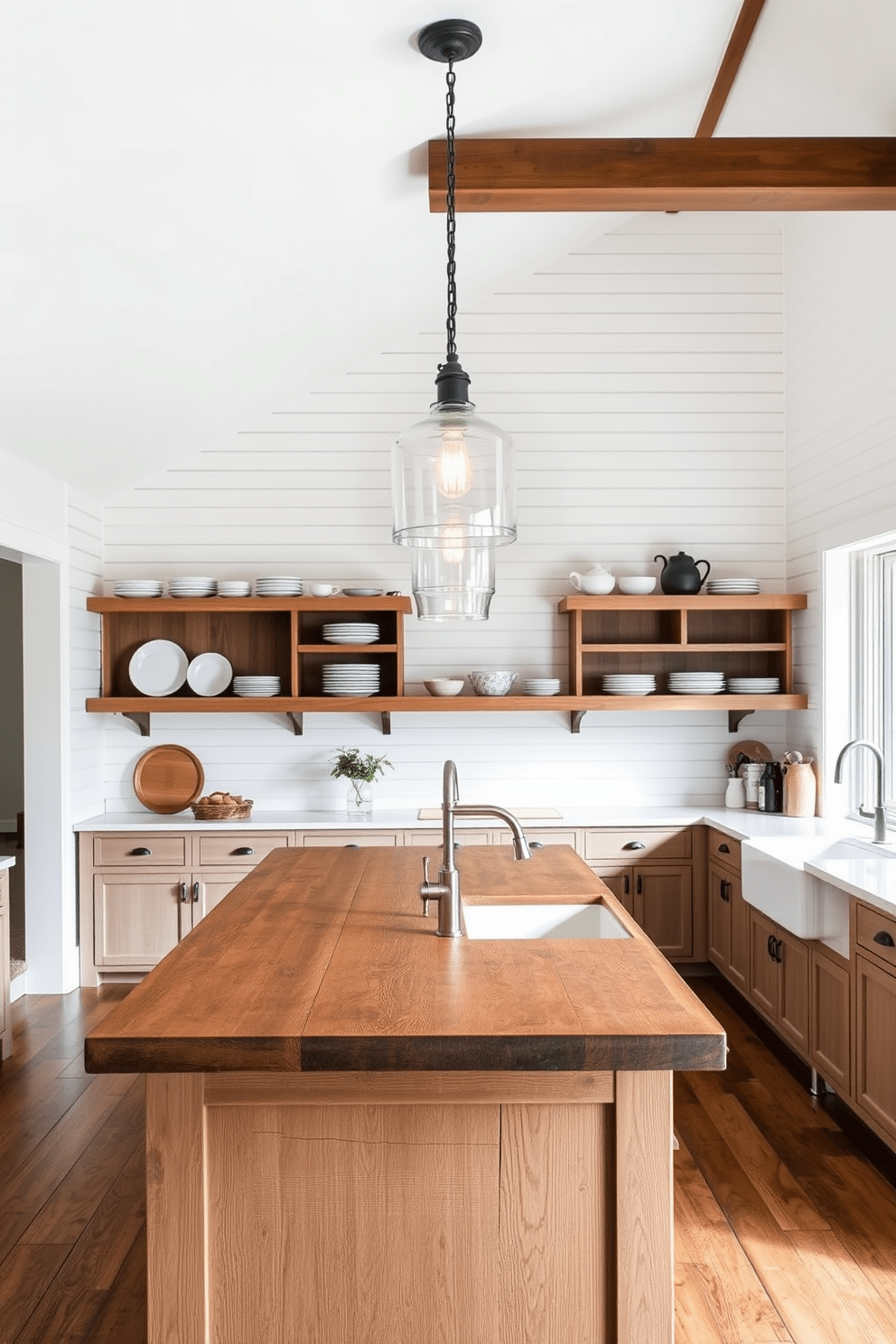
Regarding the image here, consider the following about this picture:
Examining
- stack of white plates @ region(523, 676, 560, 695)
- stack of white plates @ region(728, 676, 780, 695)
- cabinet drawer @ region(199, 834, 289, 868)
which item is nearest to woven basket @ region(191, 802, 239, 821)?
cabinet drawer @ region(199, 834, 289, 868)

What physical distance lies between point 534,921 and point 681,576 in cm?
276

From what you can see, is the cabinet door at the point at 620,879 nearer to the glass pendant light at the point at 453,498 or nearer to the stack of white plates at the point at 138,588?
the stack of white plates at the point at 138,588

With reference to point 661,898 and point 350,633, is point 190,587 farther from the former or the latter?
point 661,898

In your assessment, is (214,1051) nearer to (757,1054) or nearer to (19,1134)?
A: (19,1134)

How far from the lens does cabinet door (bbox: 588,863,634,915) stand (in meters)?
5.08

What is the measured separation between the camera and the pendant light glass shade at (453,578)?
237cm

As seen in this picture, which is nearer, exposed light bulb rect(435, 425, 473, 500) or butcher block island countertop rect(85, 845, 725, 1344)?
butcher block island countertop rect(85, 845, 725, 1344)

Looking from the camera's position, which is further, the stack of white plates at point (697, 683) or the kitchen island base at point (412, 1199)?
the stack of white plates at point (697, 683)

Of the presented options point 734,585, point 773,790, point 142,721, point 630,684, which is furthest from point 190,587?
point 773,790

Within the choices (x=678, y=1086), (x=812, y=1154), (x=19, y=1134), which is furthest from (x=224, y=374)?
(x=812, y=1154)

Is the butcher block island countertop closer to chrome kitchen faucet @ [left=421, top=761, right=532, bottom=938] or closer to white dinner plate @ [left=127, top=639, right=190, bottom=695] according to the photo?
chrome kitchen faucet @ [left=421, top=761, right=532, bottom=938]

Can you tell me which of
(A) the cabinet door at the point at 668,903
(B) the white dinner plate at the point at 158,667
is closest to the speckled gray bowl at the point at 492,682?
(A) the cabinet door at the point at 668,903

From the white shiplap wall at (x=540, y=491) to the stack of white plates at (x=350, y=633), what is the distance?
0.37m

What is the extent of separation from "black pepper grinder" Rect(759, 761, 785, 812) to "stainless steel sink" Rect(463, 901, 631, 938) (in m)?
2.50
